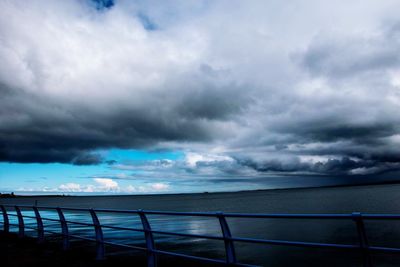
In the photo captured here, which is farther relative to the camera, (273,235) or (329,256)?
(273,235)

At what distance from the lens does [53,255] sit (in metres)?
8.27

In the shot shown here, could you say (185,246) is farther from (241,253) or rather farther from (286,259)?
(286,259)

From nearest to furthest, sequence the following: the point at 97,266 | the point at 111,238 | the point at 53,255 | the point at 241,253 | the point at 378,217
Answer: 1. the point at 378,217
2. the point at 97,266
3. the point at 53,255
4. the point at 241,253
5. the point at 111,238

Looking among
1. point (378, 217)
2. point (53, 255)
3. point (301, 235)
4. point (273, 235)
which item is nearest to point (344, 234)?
point (301, 235)

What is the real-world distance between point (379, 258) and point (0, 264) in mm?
18009

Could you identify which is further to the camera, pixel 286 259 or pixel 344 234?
pixel 344 234

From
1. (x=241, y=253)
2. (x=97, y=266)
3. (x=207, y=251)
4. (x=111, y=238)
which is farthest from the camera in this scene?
(x=111, y=238)

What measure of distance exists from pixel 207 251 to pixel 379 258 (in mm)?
9165

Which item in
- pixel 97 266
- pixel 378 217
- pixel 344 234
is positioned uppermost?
pixel 378 217

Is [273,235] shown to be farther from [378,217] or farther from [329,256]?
[378,217]

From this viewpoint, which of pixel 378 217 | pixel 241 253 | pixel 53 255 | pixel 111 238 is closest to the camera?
pixel 378 217

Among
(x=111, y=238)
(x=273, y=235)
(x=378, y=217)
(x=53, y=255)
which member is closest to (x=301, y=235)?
(x=273, y=235)

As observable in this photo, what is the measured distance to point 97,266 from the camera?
23.2 ft

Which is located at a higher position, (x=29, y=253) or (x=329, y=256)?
(x=29, y=253)
